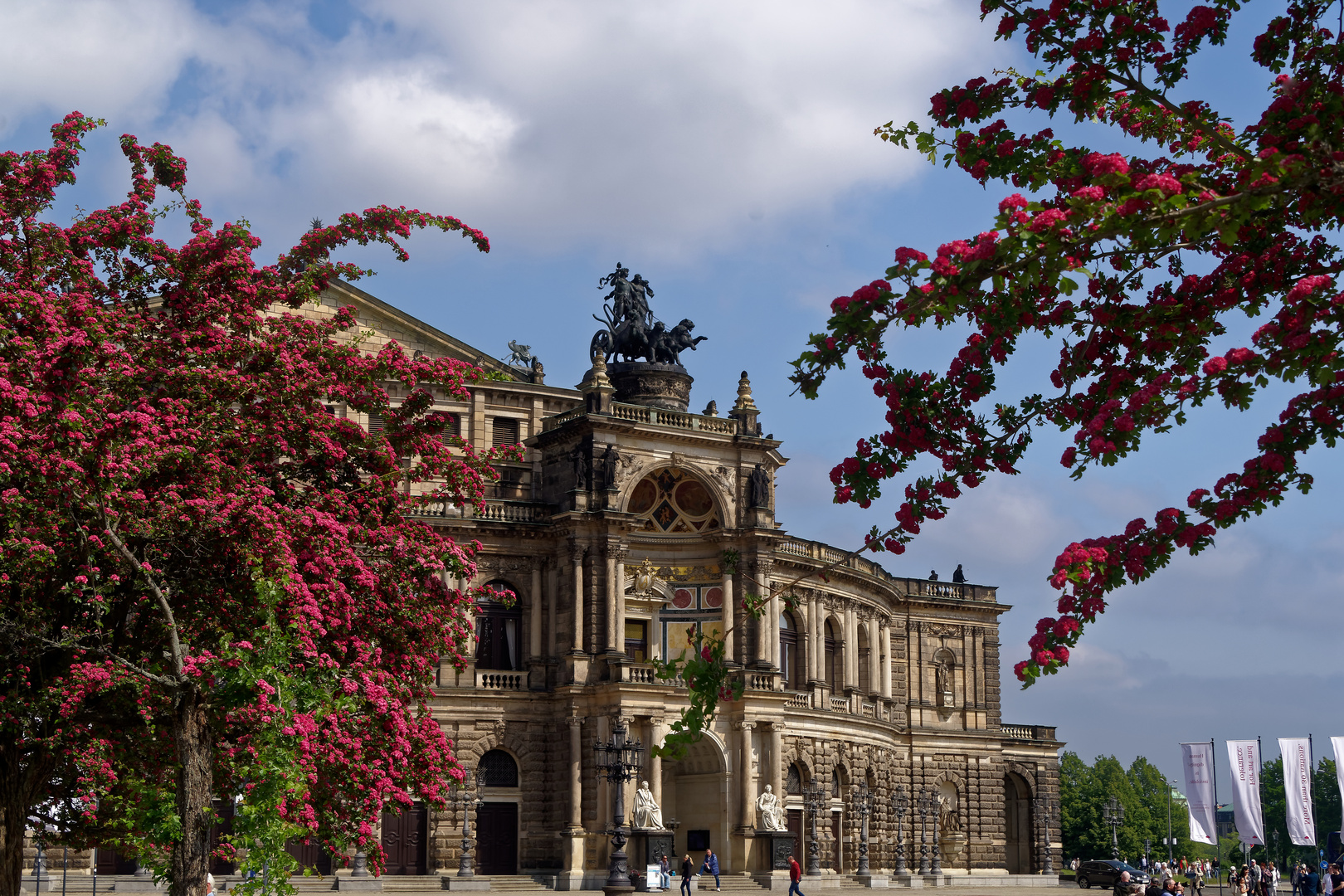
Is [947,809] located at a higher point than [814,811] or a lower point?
lower

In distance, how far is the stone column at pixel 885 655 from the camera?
72.5 m

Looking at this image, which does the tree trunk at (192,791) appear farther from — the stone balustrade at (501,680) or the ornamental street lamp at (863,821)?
the ornamental street lamp at (863,821)

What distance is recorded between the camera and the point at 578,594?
58.3 meters

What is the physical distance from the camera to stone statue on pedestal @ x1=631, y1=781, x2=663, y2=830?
54.8 metres

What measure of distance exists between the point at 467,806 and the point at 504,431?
15.0m

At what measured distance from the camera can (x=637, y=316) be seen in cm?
6400

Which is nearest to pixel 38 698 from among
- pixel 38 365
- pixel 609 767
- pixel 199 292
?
pixel 38 365

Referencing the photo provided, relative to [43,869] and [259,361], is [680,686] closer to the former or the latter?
[43,869]

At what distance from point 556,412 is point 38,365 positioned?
1579 inches

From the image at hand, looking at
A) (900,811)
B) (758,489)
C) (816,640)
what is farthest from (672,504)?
(900,811)

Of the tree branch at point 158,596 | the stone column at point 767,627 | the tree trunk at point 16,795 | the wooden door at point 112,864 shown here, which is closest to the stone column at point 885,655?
the stone column at point 767,627

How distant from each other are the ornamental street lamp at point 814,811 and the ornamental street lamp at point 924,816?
9758 mm

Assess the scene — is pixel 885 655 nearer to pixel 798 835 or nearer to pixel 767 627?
pixel 798 835

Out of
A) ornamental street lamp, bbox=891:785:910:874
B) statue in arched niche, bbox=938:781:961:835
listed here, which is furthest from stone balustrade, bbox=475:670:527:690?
statue in arched niche, bbox=938:781:961:835
